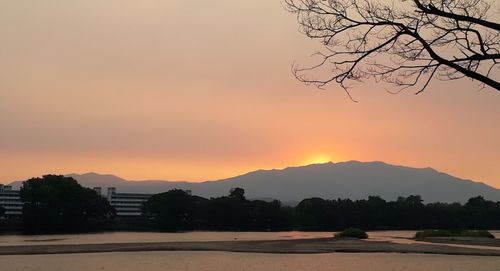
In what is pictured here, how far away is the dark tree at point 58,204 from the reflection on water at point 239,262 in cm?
6029

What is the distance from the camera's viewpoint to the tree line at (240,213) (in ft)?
316

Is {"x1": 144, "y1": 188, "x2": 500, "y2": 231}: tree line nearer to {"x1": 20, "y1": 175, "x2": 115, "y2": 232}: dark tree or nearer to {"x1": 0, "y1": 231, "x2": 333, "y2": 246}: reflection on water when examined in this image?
{"x1": 20, "y1": 175, "x2": 115, "y2": 232}: dark tree

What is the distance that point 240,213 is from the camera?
10225 centimetres

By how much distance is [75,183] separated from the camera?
9944 cm

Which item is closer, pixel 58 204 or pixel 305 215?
pixel 58 204

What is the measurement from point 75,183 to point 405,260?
7769cm

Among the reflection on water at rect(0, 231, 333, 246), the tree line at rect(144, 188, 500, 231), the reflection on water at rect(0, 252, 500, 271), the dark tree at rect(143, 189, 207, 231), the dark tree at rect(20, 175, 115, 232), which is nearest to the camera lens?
the reflection on water at rect(0, 252, 500, 271)

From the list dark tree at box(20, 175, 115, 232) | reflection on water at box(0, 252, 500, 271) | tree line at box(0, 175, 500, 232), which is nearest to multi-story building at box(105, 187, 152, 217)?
tree line at box(0, 175, 500, 232)

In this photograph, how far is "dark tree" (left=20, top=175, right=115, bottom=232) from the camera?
3612 inches

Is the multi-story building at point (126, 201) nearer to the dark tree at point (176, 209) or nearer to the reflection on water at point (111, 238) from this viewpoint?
the dark tree at point (176, 209)

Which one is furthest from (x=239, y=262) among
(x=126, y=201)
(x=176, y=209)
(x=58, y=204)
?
(x=126, y=201)

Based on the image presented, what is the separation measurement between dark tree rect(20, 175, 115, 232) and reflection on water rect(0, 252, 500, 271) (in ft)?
198

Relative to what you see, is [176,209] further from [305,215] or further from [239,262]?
[239,262]

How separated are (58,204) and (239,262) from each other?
72.8m
